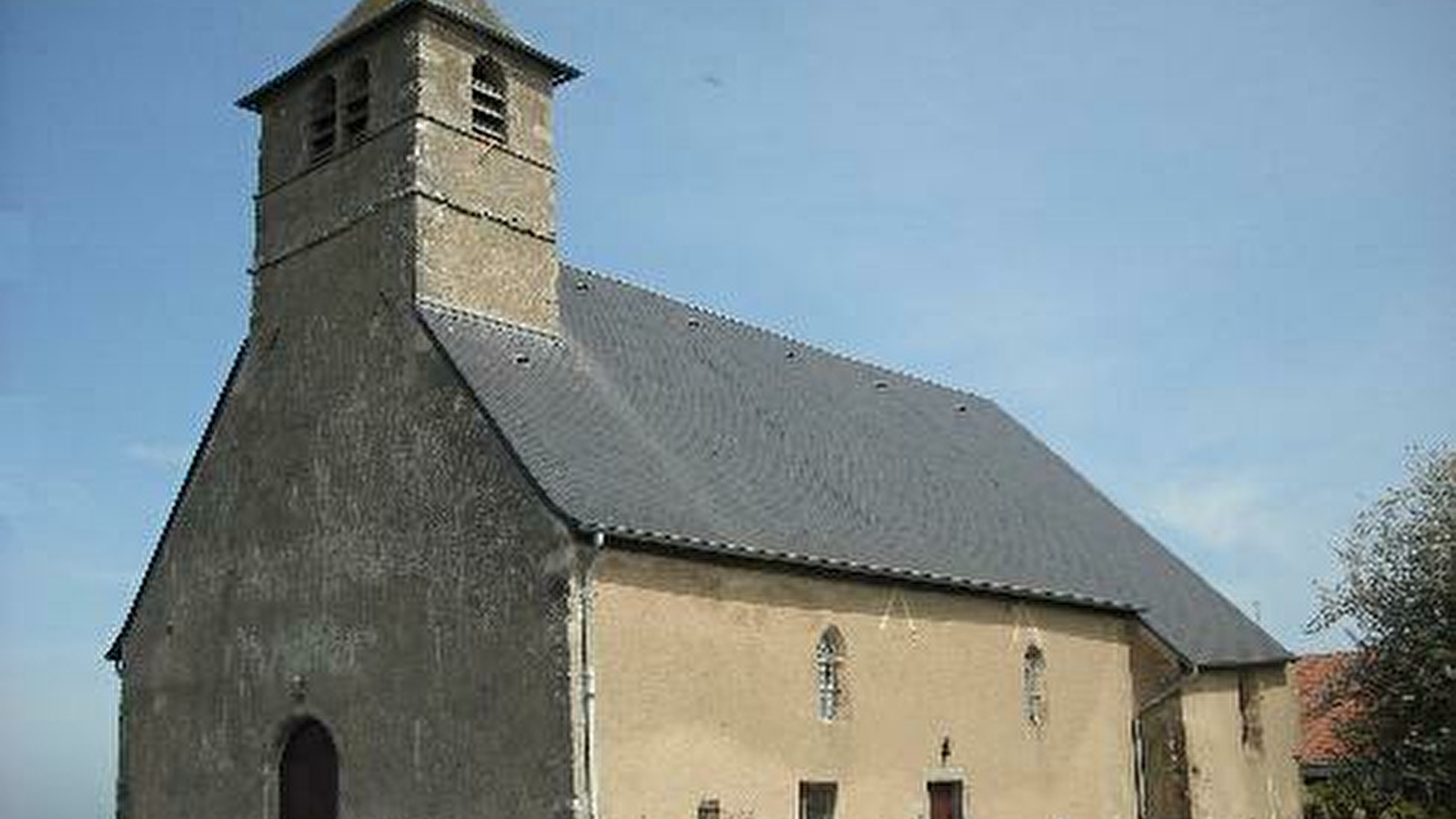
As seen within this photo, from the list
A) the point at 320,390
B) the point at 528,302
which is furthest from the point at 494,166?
the point at 320,390

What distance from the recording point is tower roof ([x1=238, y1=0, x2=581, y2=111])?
72.2 ft

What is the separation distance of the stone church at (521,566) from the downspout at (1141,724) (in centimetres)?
10

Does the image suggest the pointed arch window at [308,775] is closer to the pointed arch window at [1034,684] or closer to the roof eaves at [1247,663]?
the pointed arch window at [1034,684]

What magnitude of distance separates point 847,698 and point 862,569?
1.86m

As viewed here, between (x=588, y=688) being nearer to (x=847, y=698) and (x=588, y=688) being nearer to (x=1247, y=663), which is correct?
(x=847, y=698)

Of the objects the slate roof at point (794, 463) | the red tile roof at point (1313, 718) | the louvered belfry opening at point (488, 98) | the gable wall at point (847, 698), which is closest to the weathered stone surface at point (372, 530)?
the louvered belfry opening at point (488, 98)

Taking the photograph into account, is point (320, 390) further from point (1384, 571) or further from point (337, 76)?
point (1384, 571)

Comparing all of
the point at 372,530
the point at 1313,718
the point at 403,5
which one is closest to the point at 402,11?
the point at 403,5

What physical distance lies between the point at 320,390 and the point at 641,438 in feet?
15.4

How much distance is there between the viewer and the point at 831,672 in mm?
21797

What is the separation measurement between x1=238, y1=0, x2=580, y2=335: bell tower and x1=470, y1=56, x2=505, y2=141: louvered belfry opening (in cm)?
2

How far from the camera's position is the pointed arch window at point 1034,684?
25.7 metres

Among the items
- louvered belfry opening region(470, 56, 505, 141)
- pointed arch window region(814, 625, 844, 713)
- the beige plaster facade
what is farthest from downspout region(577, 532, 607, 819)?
the beige plaster facade

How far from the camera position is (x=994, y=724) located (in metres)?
24.6
